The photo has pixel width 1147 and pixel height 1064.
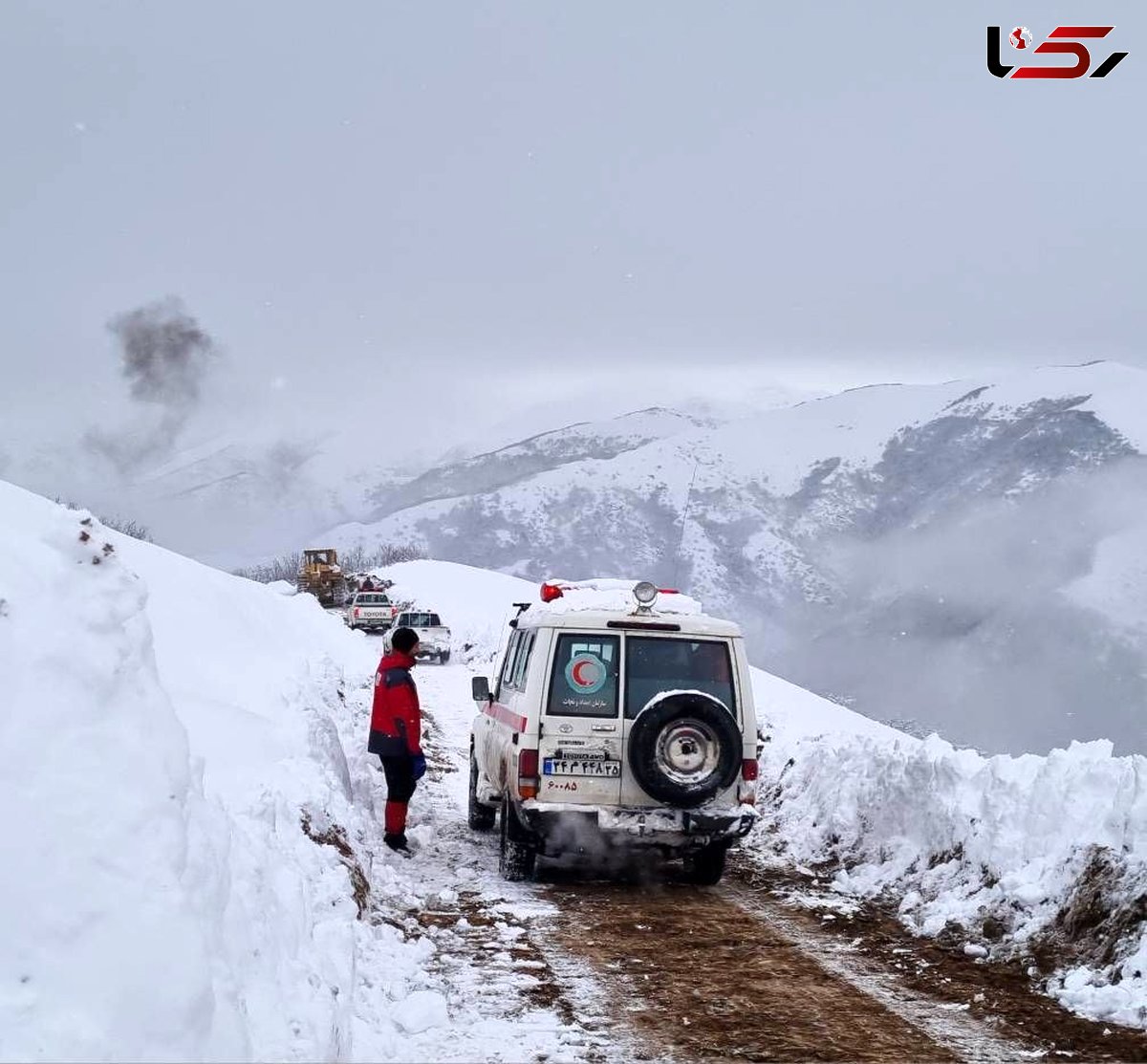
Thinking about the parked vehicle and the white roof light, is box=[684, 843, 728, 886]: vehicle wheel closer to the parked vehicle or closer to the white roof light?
the parked vehicle

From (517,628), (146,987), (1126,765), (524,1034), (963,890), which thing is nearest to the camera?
(146,987)

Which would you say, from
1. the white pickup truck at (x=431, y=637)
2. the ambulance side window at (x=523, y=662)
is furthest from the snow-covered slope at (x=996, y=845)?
the white pickup truck at (x=431, y=637)

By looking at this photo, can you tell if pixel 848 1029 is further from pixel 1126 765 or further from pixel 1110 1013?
pixel 1126 765

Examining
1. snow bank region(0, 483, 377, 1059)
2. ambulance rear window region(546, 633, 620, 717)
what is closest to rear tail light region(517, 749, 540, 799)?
ambulance rear window region(546, 633, 620, 717)

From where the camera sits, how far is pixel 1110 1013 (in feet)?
21.8

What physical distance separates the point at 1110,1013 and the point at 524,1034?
3.19 meters

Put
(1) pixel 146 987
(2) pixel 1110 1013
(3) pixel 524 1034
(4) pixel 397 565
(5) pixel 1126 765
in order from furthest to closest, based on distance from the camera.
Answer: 1. (4) pixel 397 565
2. (5) pixel 1126 765
3. (2) pixel 1110 1013
4. (3) pixel 524 1034
5. (1) pixel 146 987

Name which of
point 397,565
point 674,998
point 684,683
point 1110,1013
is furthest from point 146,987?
point 397,565

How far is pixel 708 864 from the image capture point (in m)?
10.2

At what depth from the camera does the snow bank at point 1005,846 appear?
23.8 feet


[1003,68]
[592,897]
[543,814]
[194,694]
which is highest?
[1003,68]

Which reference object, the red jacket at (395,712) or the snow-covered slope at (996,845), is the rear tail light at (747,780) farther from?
the red jacket at (395,712)

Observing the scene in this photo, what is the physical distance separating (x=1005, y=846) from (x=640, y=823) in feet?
8.86

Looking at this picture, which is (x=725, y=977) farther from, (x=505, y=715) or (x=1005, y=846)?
(x=505, y=715)
